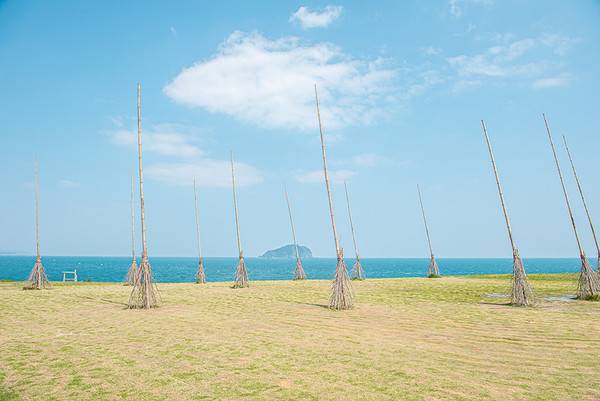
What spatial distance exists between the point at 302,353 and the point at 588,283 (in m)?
11.5

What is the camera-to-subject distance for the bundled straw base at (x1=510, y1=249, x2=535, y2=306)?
10930 mm

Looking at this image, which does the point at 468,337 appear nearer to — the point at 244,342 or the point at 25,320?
the point at 244,342

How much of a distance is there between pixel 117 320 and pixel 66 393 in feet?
17.0

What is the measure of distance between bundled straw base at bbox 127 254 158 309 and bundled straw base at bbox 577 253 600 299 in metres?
14.2

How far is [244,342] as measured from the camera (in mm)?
6723

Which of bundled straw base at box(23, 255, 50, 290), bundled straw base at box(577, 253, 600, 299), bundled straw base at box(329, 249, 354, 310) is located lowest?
bundled straw base at box(577, 253, 600, 299)

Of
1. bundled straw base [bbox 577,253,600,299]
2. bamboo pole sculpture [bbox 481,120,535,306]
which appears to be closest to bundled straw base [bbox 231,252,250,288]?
bamboo pole sculpture [bbox 481,120,535,306]

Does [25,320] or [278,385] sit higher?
[25,320]

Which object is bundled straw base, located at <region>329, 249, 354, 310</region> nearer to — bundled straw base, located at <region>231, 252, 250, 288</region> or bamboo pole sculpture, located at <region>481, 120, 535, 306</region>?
bamboo pole sculpture, located at <region>481, 120, 535, 306</region>

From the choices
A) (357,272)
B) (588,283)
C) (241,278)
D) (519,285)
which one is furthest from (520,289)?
(357,272)

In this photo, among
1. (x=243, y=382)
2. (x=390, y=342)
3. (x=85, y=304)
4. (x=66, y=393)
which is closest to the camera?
Answer: (x=66, y=393)

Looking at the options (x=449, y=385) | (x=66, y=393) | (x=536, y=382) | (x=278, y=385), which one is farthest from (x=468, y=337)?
(x=66, y=393)

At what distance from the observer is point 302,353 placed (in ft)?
19.4

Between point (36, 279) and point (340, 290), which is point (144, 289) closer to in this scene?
point (340, 290)
